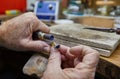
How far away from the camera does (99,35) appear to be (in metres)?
0.61

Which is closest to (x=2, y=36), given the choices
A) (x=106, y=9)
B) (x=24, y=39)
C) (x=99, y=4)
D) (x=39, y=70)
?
(x=24, y=39)

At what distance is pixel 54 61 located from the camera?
463 mm

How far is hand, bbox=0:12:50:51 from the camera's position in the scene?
554mm

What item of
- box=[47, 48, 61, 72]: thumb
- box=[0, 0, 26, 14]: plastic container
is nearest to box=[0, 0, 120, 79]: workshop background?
box=[0, 0, 26, 14]: plastic container

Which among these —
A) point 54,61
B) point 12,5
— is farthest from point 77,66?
point 12,5

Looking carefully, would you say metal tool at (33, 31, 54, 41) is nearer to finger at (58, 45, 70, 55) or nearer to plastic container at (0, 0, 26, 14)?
finger at (58, 45, 70, 55)

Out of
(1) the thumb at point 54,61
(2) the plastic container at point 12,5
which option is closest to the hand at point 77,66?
(1) the thumb at point 54,61

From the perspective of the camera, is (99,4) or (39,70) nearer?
(39,70)

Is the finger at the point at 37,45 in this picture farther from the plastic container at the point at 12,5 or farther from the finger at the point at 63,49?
the plastic container at the point at 12,5

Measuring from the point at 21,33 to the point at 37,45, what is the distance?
72 mm

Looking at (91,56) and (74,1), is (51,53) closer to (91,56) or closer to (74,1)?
(91,56)

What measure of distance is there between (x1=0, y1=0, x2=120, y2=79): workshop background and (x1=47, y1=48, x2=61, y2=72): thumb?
0.34 feet

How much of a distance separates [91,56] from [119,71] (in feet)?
0.26

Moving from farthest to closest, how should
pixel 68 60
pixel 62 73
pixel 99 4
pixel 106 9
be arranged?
pixel 99 4
pixel 106 9
pixel 68 60
pixel 62 73
